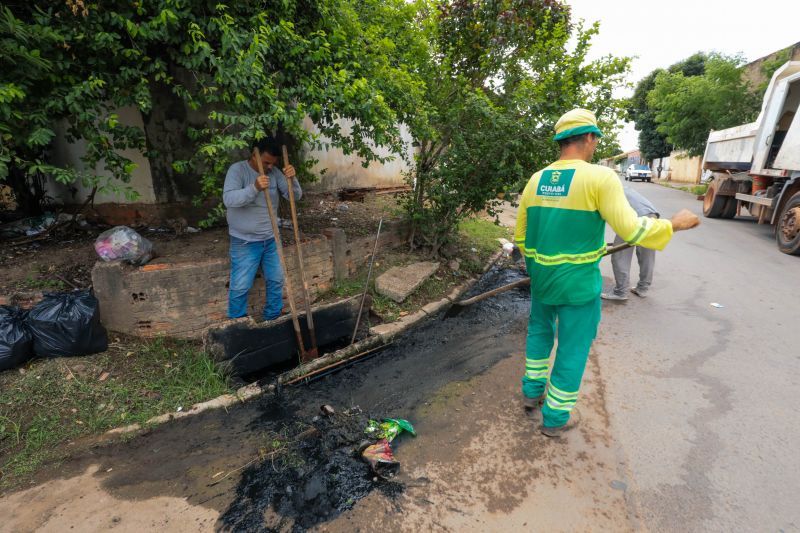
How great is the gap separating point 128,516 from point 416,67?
17.6 feet

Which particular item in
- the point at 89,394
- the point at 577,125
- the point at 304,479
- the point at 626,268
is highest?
the point at 577,125

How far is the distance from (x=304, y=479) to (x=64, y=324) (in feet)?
7.39

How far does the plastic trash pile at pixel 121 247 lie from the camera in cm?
345

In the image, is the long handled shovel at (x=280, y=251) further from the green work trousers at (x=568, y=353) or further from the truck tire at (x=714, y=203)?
the truck tire at (x=714, y=203)

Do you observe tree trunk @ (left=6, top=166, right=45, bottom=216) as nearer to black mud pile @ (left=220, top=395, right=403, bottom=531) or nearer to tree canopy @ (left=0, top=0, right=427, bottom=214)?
tree canopy @ (left=0, top=0, right=427, bottom=214)

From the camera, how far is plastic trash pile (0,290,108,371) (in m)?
2.89

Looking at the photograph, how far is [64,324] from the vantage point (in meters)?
2.98

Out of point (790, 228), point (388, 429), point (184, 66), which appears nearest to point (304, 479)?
point (388, 429)

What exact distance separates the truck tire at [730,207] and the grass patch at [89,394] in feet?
41.3

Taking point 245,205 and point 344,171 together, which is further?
point 344,171

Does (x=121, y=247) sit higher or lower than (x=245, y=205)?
lower

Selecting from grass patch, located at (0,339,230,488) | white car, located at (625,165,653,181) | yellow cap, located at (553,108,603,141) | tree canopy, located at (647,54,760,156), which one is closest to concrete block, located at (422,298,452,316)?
grass patch, located at (0,339,230,488)

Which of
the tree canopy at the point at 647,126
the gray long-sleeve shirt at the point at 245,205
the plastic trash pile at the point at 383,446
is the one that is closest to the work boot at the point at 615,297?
the plastic trash pile at the point at 383,446

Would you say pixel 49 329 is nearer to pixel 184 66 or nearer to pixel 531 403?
pixel 184 66
